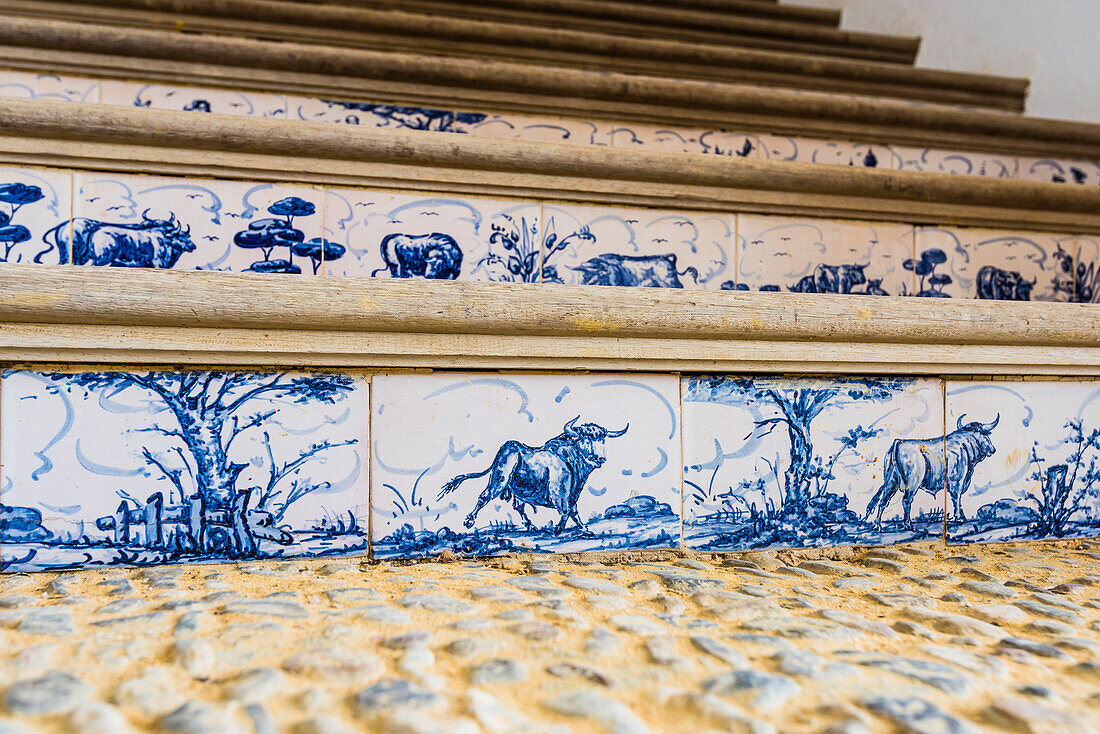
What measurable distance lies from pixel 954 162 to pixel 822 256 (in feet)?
1.57

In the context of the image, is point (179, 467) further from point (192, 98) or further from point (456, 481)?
point (192, 98)

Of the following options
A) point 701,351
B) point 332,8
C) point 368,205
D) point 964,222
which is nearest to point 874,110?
point 964,222

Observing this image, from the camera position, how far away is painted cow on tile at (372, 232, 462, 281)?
791mm

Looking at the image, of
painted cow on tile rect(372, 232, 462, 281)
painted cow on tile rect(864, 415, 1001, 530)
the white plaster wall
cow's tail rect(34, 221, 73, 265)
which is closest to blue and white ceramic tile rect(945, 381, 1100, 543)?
painted cow on tile rect(864, 415, 1001, 530)

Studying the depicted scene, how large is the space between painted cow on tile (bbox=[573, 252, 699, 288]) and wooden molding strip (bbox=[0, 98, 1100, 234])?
0.26ft

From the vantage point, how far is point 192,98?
3.22 feet

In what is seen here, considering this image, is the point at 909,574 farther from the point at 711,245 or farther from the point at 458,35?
the point at 458,35

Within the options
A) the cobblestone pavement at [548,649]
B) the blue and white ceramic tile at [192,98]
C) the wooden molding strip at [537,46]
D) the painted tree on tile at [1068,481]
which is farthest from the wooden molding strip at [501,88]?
the cobblestone pavement at [548,649]

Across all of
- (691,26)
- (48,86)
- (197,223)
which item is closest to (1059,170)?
(691,26)

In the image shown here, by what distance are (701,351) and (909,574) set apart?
0.29 metres

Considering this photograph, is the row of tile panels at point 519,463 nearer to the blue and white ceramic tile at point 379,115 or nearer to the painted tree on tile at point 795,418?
the painted tree on tile at point 795,418

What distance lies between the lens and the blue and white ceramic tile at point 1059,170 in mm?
1155

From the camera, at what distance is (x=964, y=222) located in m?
0.92

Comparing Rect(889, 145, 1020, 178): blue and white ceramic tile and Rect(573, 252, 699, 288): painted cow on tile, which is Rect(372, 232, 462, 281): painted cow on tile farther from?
Rect(889, 145, 1020, 178): blue and white ceramic tile
